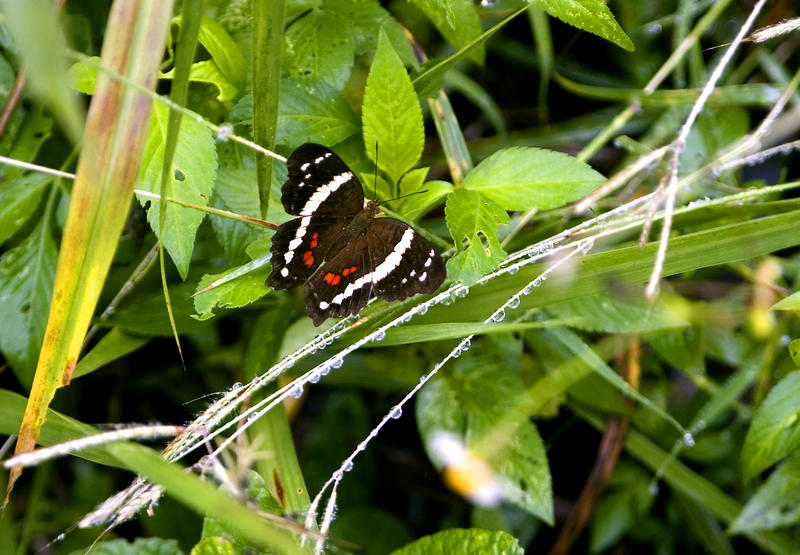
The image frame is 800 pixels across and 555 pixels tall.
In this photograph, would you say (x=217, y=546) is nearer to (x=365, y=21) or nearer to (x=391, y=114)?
(x=391, y=114)

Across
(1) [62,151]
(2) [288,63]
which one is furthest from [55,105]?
(1) [62,151]

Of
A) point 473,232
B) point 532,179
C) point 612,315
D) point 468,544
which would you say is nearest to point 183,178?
point 473,232

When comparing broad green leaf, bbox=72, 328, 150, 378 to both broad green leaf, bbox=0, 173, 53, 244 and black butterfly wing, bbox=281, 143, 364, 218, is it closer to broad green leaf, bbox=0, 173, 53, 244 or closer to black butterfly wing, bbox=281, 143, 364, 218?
broad green leaf, bbox=0, 173, 53, 244

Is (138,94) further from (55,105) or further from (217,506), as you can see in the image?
(217,506)

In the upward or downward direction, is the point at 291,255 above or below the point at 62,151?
below

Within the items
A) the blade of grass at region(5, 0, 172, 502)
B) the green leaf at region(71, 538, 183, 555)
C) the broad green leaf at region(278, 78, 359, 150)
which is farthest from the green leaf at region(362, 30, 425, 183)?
the green leaf at region(71, 538, 183, 555)
